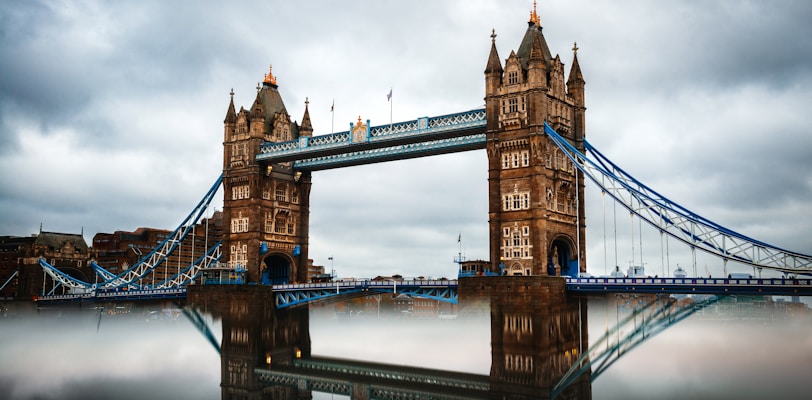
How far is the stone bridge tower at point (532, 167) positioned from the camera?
77500 mm

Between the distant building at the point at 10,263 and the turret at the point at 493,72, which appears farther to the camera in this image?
the distant building at the point at 10,263

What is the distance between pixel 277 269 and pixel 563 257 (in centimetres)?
4462

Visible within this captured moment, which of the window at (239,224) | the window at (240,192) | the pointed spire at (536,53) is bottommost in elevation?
the window at (239,224)

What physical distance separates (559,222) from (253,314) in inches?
1573

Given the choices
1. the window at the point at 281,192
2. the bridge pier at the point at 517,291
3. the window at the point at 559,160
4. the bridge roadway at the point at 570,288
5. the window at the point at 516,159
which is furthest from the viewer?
the window at the point at 281,192

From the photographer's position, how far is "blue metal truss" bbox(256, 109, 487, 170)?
8538 centimetres

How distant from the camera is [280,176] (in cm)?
10600

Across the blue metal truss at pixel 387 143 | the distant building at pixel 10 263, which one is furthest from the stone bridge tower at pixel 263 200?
the distant building at pixel 10 263

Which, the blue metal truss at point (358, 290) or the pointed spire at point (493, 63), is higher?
the pointed spire at point (493, 63)

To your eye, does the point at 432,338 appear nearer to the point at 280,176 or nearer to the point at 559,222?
the point at 559,222

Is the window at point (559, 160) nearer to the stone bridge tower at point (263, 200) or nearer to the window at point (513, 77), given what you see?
the window at point (513, 77)

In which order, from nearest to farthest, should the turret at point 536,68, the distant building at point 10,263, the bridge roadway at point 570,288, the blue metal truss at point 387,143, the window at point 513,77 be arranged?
1. the bridge roadway at point 570,288
2. the turret at point 536,68
3. the window at point 513,77
4. the blue metal truss at point 387,143
5. the distant building at point 10,263

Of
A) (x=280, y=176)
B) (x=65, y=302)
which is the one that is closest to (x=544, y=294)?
(x=280, y=176)

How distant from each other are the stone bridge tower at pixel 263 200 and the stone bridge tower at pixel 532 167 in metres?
36.4
